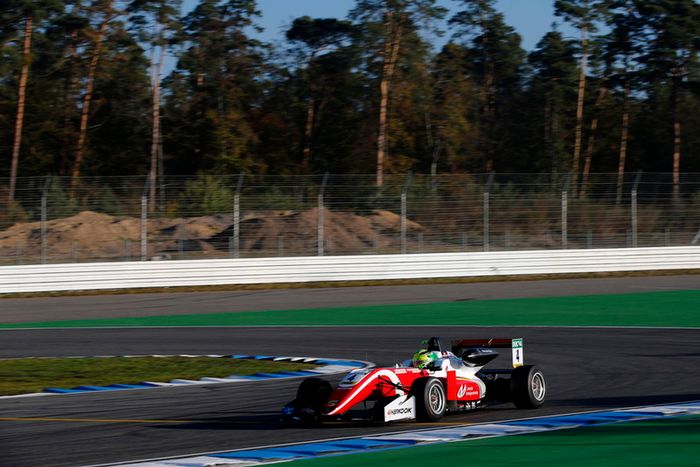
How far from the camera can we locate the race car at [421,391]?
8.23 meters

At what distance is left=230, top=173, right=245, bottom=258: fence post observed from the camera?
2625cm

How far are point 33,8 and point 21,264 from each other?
66.1 ft

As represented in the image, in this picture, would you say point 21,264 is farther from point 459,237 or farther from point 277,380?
point 277,380

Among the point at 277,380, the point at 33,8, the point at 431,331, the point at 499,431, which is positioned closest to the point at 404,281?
the point at 431,331

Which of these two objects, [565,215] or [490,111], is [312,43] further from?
[565,215]

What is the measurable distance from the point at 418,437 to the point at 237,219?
1967cm

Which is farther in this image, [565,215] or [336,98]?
[336,98]

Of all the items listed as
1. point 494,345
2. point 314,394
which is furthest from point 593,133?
point 314,394

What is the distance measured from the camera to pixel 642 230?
1200 inches

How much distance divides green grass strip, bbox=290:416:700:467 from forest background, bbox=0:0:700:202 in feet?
125

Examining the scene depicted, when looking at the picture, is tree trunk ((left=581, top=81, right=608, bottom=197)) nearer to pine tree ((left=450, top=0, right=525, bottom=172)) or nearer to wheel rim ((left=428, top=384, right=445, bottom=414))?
pine tree ((left=450, top=0, right=525, bottom=172))

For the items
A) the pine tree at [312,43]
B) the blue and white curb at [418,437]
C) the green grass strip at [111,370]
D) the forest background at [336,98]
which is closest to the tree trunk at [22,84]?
the forest background at [336,98]

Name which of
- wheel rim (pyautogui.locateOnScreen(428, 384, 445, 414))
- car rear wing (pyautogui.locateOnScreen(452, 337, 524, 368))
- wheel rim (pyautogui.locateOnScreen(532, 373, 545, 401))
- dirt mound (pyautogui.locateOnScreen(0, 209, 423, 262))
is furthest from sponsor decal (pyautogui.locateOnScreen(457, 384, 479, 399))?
dirt mound (pyautogui.locateOnScreen(0, 209, 423, 262))

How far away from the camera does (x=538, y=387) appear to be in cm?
930
